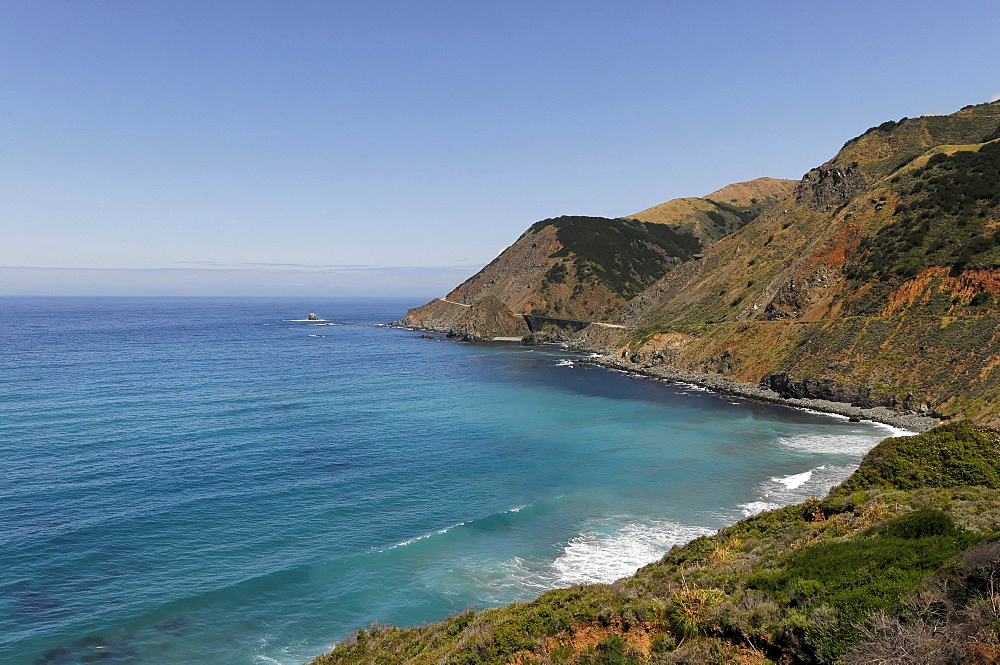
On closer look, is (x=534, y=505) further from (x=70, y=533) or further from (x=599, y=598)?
(x=70, y=533)

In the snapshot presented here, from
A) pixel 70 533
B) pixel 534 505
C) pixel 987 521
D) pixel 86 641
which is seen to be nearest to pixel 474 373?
pixel 534 505

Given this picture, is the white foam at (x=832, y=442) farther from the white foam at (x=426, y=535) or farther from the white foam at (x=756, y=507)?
the white foam at (x=426, y=535)

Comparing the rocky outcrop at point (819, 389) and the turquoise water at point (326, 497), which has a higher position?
the rocky outcrop at point (819, 389)

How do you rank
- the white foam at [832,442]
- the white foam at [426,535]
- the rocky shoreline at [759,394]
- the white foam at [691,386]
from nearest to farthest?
the white foam at [426,535], the white foam at [832,442], the rocky shoreline at [759,394], the white foam at [691,386]

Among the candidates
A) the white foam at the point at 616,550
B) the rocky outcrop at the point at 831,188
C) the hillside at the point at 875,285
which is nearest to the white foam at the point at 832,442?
the hillside at the point at 875,285

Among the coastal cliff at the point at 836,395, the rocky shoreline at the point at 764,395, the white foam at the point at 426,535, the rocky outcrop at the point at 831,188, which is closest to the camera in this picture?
the coastal cliff at the point at 836,395

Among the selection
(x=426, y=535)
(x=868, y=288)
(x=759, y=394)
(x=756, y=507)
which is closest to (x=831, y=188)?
(x=868, y=288)

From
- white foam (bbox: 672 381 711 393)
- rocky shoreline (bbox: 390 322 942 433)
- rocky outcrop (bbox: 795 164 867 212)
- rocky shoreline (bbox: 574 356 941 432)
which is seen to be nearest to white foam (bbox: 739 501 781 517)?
rocky shoreline (bbox: 390 322 942 433)

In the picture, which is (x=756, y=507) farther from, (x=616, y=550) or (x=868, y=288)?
(x=868, y=288)

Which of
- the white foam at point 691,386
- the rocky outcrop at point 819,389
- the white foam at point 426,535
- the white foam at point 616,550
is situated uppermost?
the rocky outcrop at point 819,389

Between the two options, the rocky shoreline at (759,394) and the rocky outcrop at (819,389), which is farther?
the rocky outcrop at (819,389)
